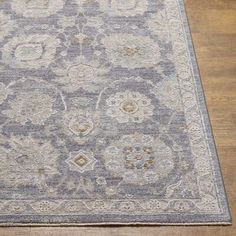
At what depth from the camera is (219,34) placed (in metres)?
2.00

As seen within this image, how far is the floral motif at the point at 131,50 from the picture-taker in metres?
1.87

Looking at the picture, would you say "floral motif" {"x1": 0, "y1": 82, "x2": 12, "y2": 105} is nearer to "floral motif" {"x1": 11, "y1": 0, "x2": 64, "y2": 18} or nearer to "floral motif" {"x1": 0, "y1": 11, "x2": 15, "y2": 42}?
"floral motif" {"x1": 0, "y1": 11, "x2": 15, "y2": 42}

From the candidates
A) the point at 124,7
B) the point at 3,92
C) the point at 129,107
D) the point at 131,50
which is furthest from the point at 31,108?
the point at 124,7

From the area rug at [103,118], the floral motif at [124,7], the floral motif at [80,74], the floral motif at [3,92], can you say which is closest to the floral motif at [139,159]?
the area rug at [103,118]

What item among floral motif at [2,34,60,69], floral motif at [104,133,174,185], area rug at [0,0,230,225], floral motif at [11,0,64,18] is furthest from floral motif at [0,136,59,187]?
floral motif at [11,0,64,18]

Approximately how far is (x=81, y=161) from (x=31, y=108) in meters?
0.35

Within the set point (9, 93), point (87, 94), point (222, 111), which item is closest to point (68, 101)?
point (87, 94)

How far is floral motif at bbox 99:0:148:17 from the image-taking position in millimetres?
2111

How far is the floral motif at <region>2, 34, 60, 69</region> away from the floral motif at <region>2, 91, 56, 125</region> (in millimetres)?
184

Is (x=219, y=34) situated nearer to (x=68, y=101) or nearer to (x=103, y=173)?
(x=68, y=101)

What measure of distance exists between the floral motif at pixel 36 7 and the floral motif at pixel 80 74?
1.31 ft

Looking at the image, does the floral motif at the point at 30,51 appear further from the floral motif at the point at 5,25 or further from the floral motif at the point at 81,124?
the floral motif at the point at 81,124

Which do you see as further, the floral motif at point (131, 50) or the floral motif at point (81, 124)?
the floral motif at point (131, 50)

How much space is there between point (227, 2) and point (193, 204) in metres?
1.25
